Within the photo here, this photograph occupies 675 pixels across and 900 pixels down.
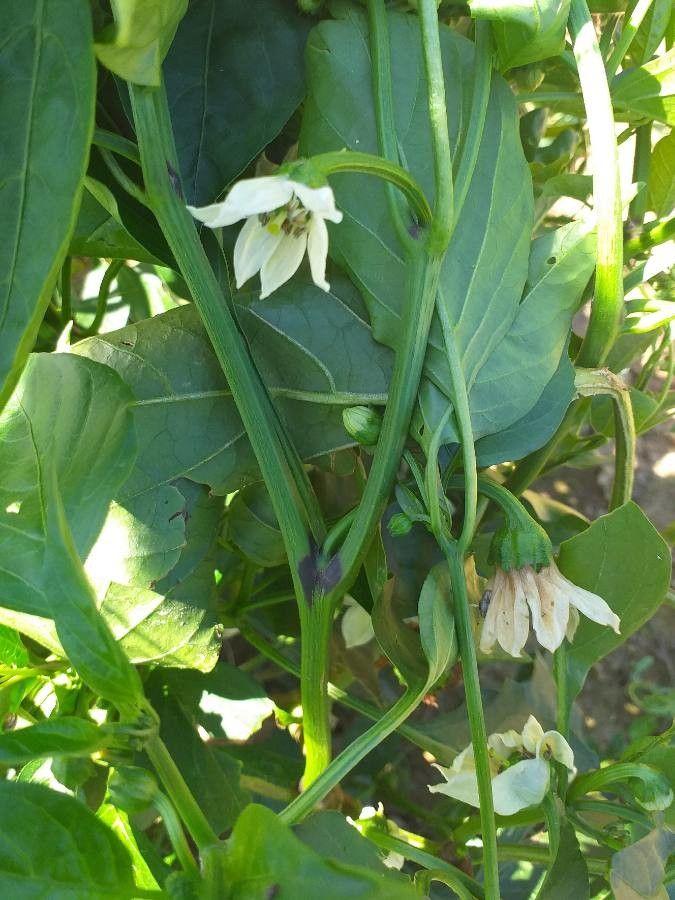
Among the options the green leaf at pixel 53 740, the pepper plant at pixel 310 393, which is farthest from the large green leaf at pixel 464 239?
the green leaf at pixel 53 740

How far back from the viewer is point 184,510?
504 mm

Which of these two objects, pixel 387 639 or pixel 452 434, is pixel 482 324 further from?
pixel 387 639

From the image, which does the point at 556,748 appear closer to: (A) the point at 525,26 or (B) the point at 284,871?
(B) the point at 284,871

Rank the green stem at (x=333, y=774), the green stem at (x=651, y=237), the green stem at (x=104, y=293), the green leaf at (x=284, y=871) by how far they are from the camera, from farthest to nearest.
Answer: the green stem at (x=104, y=293) < the green stem at (x=651, y=237) < the green stem at (x=333, y=774) < the green leaf at (x=284, y=871)

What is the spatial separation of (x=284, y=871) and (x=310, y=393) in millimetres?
249

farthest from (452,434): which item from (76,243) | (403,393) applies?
(76,243)

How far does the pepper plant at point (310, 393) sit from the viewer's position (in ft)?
1.19

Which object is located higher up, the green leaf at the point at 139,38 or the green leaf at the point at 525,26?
the green leaf at the point at 139,38

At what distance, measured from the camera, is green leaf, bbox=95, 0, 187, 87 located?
364mm

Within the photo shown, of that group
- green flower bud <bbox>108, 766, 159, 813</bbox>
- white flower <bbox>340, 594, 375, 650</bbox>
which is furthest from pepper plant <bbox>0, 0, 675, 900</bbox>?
white flower <bbox>340, 594, 375, 650</bbox>

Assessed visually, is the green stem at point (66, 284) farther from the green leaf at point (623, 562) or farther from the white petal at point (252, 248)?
the green leaf at point (623, 562)

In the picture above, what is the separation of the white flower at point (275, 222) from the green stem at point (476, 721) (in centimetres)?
15

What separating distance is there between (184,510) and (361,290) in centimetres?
16

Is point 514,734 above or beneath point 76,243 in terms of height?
beneath
